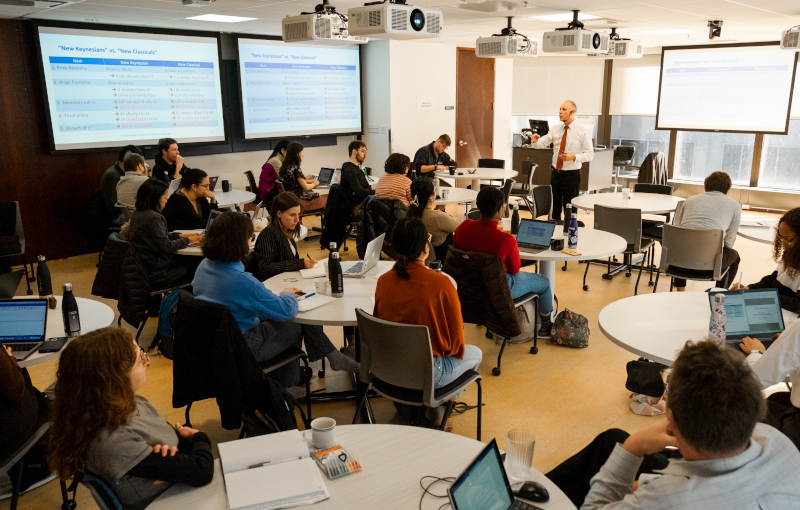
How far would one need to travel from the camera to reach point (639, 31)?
331 inches

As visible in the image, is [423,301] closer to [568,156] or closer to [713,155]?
[568,156]

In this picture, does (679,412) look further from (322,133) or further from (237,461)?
(322,133)

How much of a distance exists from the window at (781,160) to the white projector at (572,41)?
550 cm

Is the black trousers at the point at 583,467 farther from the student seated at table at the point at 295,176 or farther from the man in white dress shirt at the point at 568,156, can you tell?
the man in white dress shirt at the point at 568,156

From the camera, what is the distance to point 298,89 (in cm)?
909

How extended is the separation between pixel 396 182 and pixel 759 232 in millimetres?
3117

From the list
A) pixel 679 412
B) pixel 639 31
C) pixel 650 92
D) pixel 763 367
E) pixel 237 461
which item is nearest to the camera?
pixel 679 412

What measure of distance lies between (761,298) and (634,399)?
1.26m

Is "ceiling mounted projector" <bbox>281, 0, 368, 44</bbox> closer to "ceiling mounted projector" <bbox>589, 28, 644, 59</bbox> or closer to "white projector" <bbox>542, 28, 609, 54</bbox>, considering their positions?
"white projector" <bbox>542, 28, 609, 54</bbox>

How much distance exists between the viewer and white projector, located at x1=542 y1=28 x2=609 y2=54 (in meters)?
6.23

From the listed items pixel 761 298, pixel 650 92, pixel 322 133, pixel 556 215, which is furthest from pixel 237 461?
pixel 650 92

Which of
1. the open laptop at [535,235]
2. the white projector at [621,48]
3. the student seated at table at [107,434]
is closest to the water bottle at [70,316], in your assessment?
the student seated at table at [107,434]

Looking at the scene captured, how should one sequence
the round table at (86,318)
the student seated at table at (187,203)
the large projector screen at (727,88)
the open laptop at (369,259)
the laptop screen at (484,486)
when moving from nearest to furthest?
the laptop screen at (484,486)
the round table at (86,318)
the open laptop at (369,259)
the student seated at table at (187,203)
the large projector screen at (727,88)

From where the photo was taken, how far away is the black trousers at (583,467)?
2.01 metres
